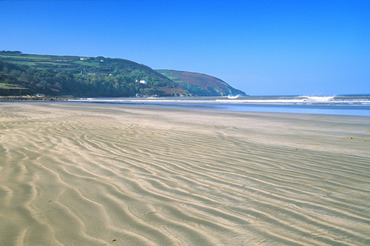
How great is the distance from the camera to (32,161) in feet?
14.6

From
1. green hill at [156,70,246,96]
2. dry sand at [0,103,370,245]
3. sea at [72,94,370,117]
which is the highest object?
green hill at [156,70,246,96]

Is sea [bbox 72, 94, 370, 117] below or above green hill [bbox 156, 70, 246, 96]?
below

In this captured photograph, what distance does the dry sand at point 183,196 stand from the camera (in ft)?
6.91

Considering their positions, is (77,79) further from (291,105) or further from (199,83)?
(199,83)

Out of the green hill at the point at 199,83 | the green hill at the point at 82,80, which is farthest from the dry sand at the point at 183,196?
the green hill at the point at 199,83

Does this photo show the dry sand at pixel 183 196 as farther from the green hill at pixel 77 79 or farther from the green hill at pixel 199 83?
the green hill at pixel 199 83

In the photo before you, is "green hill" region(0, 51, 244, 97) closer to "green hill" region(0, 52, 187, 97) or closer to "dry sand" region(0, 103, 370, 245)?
"green hill" region(0, 52, 187, 97)

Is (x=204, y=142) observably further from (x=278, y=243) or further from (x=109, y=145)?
(x=278, y=243)

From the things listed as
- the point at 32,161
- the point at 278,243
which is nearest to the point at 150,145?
the point at 32,161

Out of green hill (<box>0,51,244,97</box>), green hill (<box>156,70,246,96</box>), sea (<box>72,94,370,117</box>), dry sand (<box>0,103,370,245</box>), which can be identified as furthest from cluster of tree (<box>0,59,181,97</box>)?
dry sand (<box>0,103,370,245</box>)

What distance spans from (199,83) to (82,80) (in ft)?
308

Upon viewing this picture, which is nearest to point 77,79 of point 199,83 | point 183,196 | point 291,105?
point 291,105

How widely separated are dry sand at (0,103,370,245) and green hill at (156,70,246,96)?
140 meters

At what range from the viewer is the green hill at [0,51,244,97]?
59919 mm
